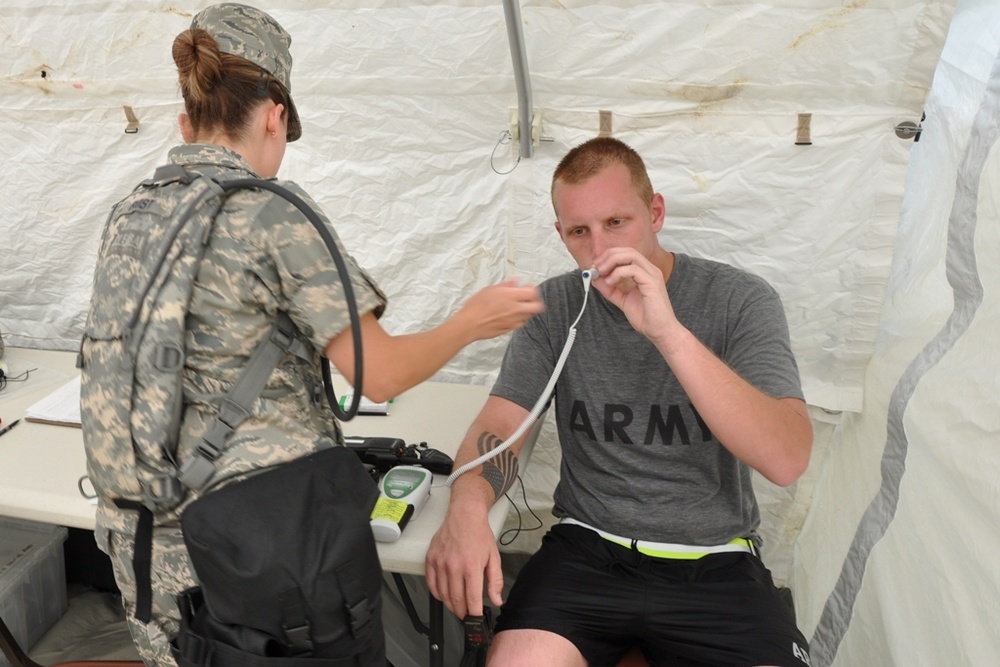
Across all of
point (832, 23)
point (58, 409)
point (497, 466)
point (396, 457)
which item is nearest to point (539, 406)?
point (497, 466)

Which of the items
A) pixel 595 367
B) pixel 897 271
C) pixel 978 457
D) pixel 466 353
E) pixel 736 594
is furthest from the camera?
pixel 466 353

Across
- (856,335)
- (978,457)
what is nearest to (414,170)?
(856,335)

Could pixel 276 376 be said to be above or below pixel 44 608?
above

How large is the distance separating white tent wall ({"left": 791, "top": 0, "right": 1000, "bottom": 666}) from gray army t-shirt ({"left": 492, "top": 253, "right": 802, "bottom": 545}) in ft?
1.01

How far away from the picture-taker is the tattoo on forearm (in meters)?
1.37

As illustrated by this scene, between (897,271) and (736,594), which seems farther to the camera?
(897,271)

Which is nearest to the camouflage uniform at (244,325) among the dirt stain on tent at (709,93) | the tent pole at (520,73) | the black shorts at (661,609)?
the black shorts at (661,609)

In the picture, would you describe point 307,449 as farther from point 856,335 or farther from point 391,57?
point 856,335

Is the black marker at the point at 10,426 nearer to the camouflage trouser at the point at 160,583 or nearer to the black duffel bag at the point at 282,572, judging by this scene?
the camouflage trouser at the point at 160,583

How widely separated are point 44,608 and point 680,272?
2001 millimetres

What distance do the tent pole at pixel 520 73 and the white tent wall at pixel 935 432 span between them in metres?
0.84

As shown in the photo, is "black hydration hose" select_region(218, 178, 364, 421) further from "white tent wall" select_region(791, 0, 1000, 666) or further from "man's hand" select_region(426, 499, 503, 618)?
"white tent wall" select_region(791, 0, 1000, 666)

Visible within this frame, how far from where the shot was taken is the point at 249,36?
1.02 metres

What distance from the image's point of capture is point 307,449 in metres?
1.03
